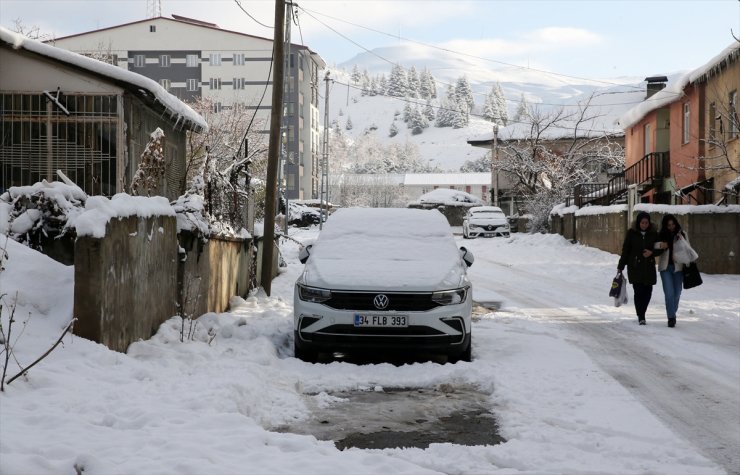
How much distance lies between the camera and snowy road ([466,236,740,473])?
5809 mm

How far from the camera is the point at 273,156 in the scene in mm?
13641

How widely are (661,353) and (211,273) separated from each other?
5960 millimetres

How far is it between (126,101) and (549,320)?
9.34m

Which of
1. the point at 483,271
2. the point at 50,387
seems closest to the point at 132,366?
the point at 50,387

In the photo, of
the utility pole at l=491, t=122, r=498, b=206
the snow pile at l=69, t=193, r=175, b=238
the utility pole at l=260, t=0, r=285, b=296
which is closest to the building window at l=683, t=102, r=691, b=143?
the utility pole at l=260, t=0, r=285, b=296

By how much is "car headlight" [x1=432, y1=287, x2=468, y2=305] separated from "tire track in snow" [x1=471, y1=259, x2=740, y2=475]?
166cm

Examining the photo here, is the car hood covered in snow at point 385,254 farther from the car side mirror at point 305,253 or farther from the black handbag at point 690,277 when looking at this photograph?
the black handbag at point 690,277

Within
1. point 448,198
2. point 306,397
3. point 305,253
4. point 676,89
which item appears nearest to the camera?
point 306,397

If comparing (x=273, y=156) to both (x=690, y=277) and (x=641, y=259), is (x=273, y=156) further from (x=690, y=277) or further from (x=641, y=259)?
(x=690, y=277)

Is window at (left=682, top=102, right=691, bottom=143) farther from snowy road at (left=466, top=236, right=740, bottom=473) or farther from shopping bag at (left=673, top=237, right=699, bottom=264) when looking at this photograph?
→ shopping bag at (left=673, top=237, right=699, bottom=264)

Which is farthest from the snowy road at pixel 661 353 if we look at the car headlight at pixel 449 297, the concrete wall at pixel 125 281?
the concrete wall at pixel 125 281

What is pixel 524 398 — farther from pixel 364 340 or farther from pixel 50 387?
pixel 50 387

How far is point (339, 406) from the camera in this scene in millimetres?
6289

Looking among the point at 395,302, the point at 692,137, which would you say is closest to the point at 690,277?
the point at 395,302
